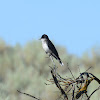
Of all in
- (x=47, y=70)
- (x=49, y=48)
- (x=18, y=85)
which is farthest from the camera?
(x=47, y=70)

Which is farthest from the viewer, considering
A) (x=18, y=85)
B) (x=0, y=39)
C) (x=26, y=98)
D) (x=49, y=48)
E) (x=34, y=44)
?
(x=0, y=39)

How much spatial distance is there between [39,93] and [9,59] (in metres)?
11.2

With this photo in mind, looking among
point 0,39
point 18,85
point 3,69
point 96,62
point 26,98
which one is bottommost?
point 26,98

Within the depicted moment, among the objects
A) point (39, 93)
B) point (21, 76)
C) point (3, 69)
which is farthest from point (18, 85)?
point (3, 69)

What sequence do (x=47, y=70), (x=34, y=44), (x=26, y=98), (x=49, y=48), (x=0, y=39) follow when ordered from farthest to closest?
1. (x=0, y=39)
2. (x=34, y=44)
3. (x=47, y=70)
4. (x=26, y=98)
5. (x=49, y=48)

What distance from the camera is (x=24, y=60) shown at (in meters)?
26.7

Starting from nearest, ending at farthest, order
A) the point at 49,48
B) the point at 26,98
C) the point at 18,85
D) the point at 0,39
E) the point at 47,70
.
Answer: the point at 49,48, the point at 26,98, the point at 18,85, the point at 47,70, the point at 0,39

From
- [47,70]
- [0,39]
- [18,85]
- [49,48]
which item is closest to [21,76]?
[18,85]

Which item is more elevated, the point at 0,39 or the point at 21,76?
the point at 0,39

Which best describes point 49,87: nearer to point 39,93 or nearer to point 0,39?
point 39,93

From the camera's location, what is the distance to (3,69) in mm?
25234

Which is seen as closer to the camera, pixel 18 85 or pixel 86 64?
pixel 18 85

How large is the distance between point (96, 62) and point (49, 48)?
17457 millimetres

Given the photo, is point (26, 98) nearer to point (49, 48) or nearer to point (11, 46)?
point (49, 48)
